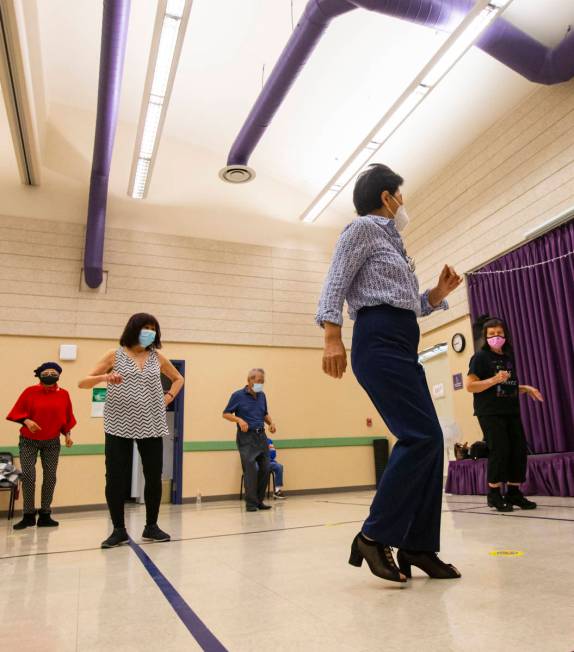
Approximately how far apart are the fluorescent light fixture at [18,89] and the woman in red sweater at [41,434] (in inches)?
109

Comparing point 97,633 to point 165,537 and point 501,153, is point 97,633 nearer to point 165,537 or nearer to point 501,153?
point 165,537


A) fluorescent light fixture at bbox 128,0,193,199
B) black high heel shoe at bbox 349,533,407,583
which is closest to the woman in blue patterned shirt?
black high heel shoe at bbox 349,533,407,583

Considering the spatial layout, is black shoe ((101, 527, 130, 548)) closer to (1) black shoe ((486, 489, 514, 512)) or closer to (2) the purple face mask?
(1) black shoe ((486, 489, 514, 512))

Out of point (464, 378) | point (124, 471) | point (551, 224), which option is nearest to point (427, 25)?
point (551, 224)

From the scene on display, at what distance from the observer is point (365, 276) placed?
1639mm

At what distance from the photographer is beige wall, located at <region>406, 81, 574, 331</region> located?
17.4 feet

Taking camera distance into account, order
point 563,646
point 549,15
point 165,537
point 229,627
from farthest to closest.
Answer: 1. point 549,15
2. point 165,537
3. point 229,627
4. point 563,646

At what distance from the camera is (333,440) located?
7.65 metres

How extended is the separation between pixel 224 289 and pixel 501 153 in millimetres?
4022

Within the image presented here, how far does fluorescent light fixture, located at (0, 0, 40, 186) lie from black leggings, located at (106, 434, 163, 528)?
3.73m

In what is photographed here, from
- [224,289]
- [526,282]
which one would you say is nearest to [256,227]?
[224,289]

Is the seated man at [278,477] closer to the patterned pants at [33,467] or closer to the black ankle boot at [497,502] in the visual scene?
the patterned pants at [33,467]

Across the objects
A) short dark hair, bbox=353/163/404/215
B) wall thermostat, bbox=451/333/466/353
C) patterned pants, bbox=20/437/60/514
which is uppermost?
wall thermostat, bbox=451/333/466/353

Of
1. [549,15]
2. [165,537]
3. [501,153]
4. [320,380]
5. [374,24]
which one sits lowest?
[165,537]
